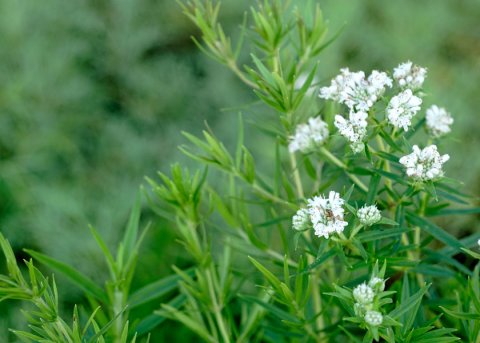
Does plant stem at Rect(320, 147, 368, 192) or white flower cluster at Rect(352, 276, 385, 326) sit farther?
plant stem at Rect(320, 147, 368, 192)

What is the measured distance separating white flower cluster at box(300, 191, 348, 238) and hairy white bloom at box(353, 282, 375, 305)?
0.21 ft

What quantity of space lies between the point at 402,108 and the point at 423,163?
0.07 m

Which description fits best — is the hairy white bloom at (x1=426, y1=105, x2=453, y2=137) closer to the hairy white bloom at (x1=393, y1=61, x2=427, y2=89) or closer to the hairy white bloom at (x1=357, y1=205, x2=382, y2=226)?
the hairy white bloom at (x1=393, y1=61, x2=427, y2=89)

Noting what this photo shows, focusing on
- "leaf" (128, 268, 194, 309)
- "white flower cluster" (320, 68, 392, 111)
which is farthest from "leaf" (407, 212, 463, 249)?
"leaf" (128, 268, 194, 309)

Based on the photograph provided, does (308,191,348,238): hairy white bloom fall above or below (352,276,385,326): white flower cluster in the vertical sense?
above

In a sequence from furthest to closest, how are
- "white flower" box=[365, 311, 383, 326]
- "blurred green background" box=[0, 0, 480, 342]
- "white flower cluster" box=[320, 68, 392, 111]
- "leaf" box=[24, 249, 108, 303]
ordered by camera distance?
1. "blurred green background" box=[0, 0, 480, 342]
2. "leaf" box=[24, 249, 108, 303]
3. "white flower cluster" box=[320, 68, 392, 111]
4. "white flower" box=[365, 311, 383, 326]

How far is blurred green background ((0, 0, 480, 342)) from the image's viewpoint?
1739mm

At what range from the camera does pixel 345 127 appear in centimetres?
67

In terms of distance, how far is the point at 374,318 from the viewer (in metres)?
0.58

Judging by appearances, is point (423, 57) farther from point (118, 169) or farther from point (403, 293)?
point (403, 293)

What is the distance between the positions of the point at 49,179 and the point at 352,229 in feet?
4.60

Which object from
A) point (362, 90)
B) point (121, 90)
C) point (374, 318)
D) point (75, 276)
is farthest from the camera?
point (121, 90)

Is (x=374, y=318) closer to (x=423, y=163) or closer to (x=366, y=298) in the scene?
(x=366, y=298)

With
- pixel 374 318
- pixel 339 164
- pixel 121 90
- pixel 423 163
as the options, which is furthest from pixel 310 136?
pixel 121 90
